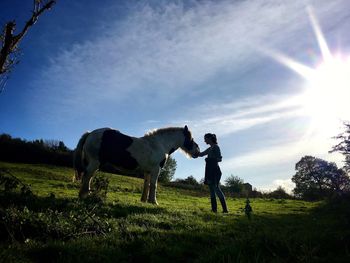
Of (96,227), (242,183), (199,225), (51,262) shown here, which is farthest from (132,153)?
(242,183)

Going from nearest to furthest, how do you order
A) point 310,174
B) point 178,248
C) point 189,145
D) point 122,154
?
point 178,248, point 122,154, point 189,145, point 310,174

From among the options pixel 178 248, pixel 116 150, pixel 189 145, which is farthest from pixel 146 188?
pixel 178 248

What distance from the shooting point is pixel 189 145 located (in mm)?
16047

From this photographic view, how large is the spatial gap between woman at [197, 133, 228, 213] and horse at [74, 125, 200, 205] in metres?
1.85

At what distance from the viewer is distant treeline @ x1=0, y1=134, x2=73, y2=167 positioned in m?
49.2

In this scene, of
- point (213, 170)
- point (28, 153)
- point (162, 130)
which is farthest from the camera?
point (28, 153)

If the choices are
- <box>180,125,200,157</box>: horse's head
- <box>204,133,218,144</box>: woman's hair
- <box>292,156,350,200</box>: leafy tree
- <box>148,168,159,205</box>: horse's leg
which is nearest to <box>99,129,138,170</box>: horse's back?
<box>148,168,159,205</box>: horse's leg

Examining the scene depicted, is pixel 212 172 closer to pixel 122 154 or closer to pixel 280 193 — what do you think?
pixel 122 154

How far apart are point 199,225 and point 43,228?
13.9 ft

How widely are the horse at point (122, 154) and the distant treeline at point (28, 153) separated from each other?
39.6m

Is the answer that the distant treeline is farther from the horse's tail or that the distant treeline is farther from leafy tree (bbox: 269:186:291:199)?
the horse's tail

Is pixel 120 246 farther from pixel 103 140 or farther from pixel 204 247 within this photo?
pixel 103 140

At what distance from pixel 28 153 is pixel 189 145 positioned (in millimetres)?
41441

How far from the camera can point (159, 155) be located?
47.4 feet
